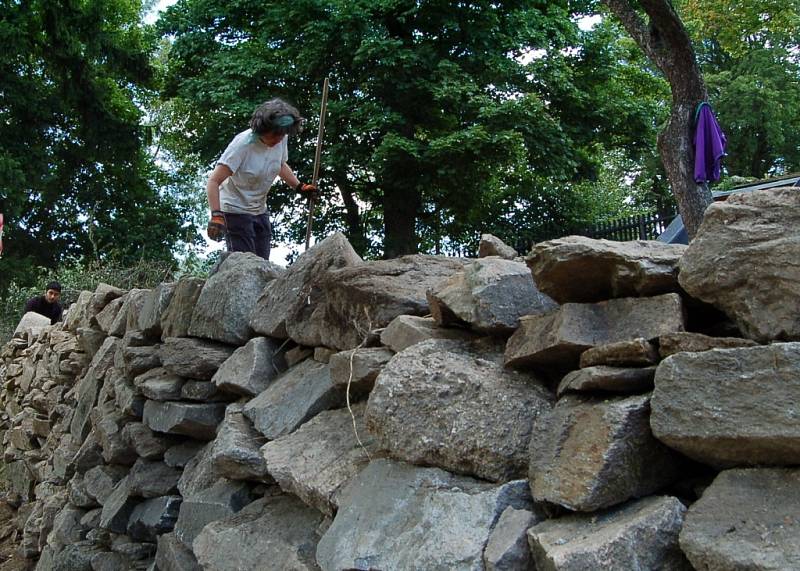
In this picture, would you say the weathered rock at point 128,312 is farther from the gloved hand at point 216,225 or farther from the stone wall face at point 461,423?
the stone wall face at point 461,423

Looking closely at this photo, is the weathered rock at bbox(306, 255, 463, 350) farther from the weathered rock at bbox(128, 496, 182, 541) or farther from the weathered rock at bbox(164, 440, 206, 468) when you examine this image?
the weathered rock at bbox(128, 496, 182, 541)

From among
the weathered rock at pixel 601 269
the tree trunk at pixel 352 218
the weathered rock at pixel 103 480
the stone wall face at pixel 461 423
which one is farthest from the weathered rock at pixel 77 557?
the tree trunk at pixel 352 218

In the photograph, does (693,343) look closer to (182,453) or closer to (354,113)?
(182,453)

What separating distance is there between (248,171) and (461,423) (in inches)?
127

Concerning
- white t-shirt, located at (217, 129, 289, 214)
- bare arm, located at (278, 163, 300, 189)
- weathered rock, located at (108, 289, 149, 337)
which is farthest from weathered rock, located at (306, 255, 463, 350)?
weathered rock, located at (108, 289, 149, 337)

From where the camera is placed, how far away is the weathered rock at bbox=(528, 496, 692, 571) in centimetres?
192

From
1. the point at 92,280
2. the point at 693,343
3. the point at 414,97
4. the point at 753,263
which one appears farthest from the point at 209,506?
the point at 414,97

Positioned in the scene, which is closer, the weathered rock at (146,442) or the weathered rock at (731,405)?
the weathered rock at (731,405)

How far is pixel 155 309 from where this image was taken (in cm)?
517

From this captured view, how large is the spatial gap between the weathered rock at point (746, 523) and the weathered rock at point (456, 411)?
0.62 metres

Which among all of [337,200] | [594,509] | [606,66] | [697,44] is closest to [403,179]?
[337,200]

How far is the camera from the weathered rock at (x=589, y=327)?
7.47 feet

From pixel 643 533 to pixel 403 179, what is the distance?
13.1 meters

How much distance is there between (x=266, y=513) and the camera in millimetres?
3285
